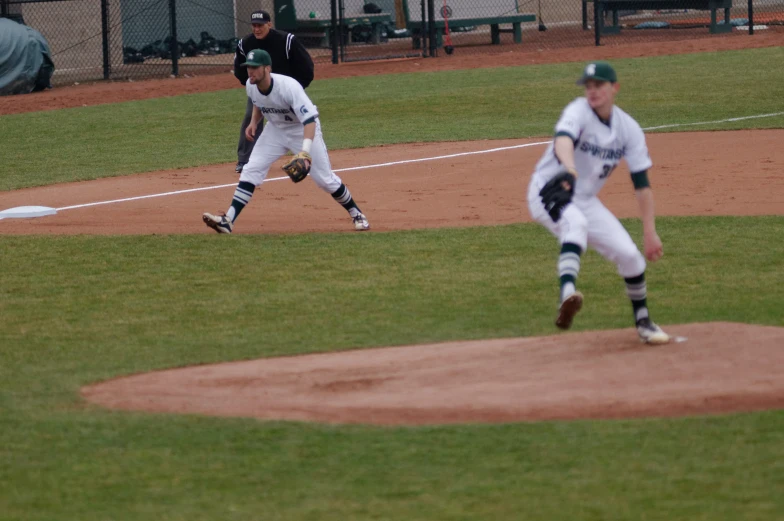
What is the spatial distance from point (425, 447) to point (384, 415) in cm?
51

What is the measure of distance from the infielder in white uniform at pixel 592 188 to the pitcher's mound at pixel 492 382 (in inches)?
13.1

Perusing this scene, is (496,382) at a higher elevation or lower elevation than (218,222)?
lower

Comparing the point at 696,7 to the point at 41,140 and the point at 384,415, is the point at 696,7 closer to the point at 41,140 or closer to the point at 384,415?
the point at 41,140

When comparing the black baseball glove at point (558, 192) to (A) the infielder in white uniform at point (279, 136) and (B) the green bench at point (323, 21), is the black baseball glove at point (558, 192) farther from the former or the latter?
(B) the green bench at point (323, 21)

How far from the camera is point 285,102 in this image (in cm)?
1037

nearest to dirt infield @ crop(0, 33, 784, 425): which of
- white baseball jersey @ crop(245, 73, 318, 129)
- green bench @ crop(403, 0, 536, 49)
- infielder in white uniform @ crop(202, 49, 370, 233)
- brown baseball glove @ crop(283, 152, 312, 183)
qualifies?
infielder in white uniform @ crop(202, 49, 370, 233)

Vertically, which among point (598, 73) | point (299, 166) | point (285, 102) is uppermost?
point (598, 73)

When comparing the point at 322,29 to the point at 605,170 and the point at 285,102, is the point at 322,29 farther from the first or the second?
the point at 605,170

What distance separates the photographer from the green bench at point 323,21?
108 feet

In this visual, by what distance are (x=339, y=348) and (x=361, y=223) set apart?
4.06 m

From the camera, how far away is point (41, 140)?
18766 mm

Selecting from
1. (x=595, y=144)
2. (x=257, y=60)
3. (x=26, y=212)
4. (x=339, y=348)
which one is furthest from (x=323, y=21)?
(x=595, y=144)

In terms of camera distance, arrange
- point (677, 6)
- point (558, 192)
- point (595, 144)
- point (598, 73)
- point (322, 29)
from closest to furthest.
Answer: point (558, 192), point (598, 73), point (595, 144), point (677, 6), point (322, 29)

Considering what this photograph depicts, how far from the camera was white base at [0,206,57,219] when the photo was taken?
12.3 meters
